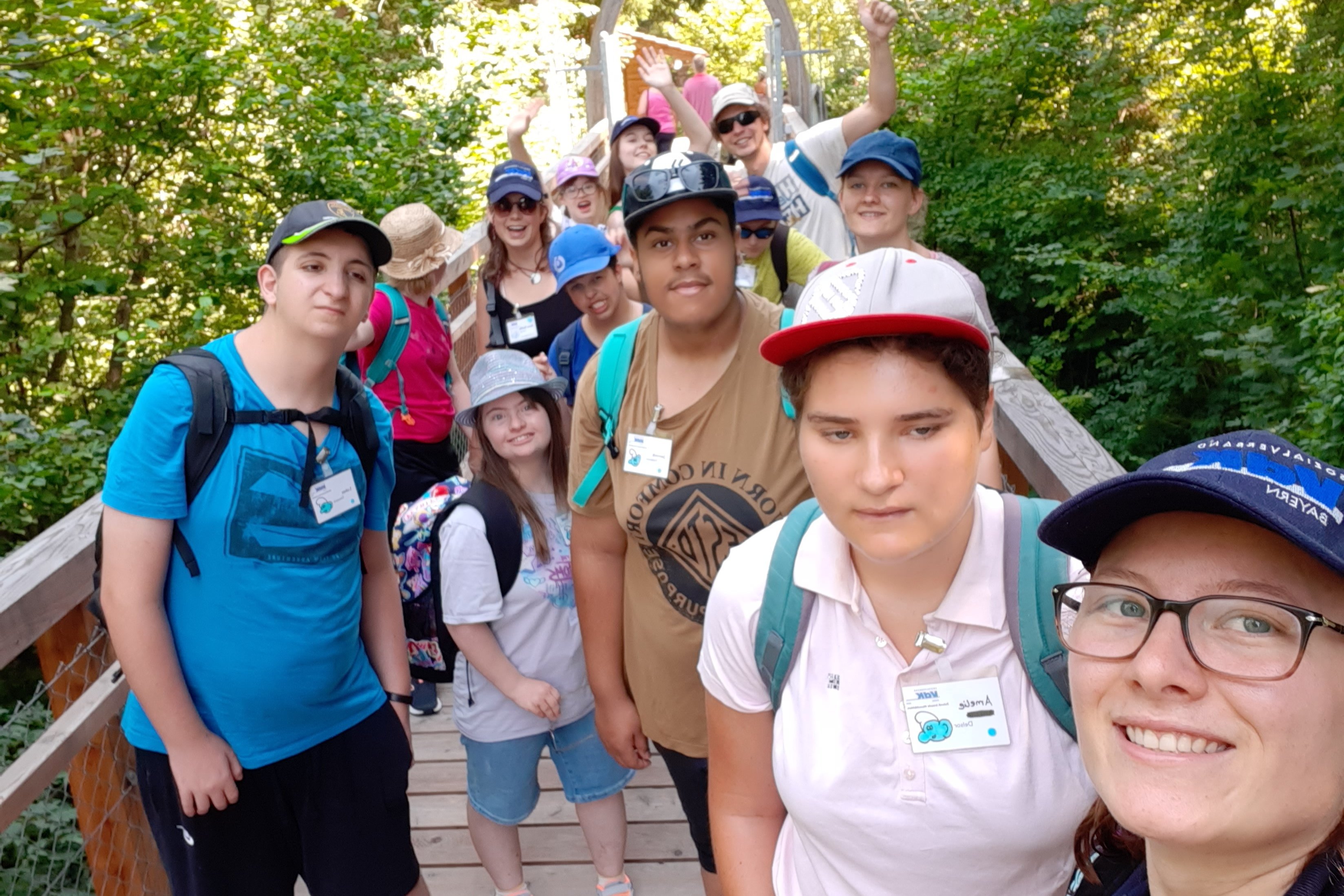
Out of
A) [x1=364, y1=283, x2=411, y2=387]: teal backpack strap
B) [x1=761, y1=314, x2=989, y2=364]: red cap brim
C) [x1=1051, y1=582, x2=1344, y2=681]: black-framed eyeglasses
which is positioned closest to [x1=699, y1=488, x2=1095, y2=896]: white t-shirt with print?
[x1=761, y1=314, x2=989, y2=364]: red cap brim

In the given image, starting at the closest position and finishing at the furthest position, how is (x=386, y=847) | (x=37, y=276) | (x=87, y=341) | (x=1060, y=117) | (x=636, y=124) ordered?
1. (x=386, y=847)
2. (x=37, y=276)
3. (x=636, y=124)
4. (x=87, y=341)
5. (x=1060, y=117)

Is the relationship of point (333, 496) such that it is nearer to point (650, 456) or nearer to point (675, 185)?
point (650, 456)

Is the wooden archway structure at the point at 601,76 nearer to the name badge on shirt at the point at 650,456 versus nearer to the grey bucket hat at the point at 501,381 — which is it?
the grey bucket hat at the point at 501,381

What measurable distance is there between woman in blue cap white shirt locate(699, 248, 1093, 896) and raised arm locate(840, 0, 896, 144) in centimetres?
310

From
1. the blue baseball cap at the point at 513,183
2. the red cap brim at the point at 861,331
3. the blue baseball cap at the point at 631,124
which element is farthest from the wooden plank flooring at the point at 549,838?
the blue baseball cap at the point at 631,124

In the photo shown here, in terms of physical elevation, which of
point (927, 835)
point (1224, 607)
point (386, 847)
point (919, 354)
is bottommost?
point (386, 847)

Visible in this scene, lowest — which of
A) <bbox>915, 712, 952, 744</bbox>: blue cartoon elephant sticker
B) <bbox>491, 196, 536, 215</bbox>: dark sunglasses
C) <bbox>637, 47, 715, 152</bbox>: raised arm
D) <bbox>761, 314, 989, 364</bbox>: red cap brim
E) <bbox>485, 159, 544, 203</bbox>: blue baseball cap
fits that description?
<bbox>915, 712, 952, 744</bbox>: blue cartoon elephant sticker

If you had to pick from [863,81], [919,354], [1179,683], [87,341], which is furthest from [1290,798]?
[863,81]

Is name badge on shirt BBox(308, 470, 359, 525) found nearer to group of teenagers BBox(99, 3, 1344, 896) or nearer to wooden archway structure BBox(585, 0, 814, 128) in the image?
group of teenagers BBox(99, 3, 1344, 896)

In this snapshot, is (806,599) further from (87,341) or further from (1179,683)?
(87,341)

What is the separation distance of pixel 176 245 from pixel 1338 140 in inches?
287

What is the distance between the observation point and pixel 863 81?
56.0ft

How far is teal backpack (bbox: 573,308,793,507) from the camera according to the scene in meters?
2.28

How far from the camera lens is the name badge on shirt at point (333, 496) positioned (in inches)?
Result: 90.3
